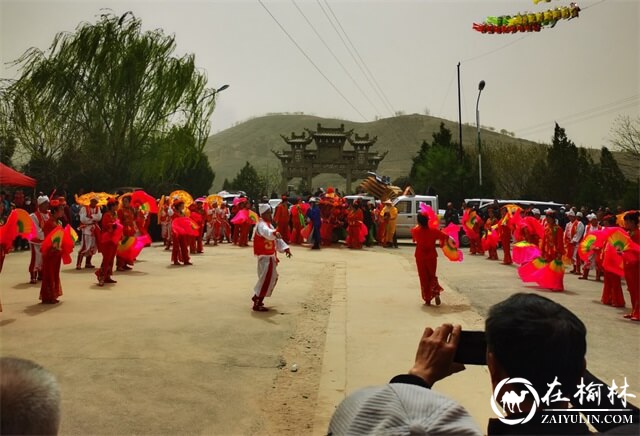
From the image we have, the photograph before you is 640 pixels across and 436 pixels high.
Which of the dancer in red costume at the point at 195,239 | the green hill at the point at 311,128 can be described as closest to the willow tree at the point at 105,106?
the dancer in red costume at the point at 195,239

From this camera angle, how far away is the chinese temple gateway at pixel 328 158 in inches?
1877

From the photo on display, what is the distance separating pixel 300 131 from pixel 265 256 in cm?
13768

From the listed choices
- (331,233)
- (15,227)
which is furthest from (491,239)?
(15,227)

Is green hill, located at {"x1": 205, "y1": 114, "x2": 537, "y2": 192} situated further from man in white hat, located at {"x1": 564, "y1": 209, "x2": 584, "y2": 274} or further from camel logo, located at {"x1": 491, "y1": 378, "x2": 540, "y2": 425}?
camel logo, located at {"x1": 491, "y1": 378, "x2": 540, "y2": 425}

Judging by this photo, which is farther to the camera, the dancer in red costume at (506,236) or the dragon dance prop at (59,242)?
the dancer in red costume at (506,236)

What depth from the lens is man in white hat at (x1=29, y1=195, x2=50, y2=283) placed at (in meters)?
9.86

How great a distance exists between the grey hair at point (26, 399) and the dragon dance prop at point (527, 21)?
12.8m

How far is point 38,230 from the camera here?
9906 millimetres

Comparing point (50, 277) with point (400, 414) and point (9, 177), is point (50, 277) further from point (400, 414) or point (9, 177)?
point (400, 414)

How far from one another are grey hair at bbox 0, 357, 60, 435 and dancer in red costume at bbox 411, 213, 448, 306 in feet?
27.7

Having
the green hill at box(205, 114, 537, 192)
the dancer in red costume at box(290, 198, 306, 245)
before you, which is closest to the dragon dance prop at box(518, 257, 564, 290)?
the dancer in red costume at box(290, 198, 306, 245)

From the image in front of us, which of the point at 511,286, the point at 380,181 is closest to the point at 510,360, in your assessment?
the point at 511,286

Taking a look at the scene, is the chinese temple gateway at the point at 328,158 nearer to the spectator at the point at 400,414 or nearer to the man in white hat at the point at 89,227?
the man in white hat at the point at 89,227

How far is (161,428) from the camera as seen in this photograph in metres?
4.23
